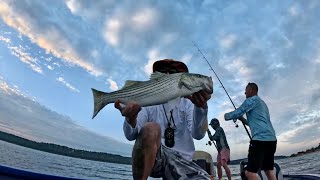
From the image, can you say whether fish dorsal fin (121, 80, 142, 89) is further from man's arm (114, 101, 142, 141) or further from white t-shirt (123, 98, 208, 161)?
white t-shirt (123, 98, 208, 161)

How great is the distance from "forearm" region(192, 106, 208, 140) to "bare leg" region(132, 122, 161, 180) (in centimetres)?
54

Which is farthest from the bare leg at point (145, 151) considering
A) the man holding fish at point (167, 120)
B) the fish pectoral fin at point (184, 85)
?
the fish pectoral fin at point (184, 85)

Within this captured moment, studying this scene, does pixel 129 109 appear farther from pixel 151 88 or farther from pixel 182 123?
pixel 182 123

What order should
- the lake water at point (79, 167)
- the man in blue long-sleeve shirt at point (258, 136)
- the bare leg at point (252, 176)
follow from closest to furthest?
the bare leg at point (252, 176) < the man in blue long-sleeve shirt at point (258, 136) < the lake water at point (79, 167)

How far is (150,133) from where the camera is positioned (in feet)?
11.3

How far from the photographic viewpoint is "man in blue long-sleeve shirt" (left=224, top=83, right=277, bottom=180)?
21.8 ft

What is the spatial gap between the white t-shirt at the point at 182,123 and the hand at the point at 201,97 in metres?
0.13

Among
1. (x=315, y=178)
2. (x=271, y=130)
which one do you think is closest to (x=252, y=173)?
(x=271, y=130)

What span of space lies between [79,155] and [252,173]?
202824 millimetres

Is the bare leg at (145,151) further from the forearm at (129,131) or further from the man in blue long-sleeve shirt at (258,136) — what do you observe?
the man in blue long-sleeve shirt at (258,136)

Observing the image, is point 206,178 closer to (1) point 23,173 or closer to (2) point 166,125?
(2) point 166,125

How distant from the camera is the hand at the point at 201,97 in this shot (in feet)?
10.9

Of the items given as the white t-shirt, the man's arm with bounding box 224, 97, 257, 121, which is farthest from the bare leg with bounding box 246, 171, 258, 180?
the white t-shirt

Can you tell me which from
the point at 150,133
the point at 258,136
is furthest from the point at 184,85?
the point at 258,136
